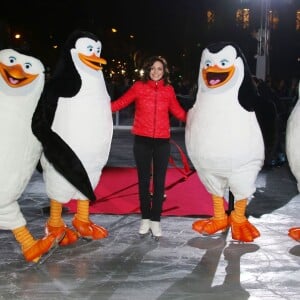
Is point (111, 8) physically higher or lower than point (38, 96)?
higher

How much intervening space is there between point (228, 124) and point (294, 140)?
53 cm

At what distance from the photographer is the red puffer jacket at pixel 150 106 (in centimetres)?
423

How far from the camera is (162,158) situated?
425cm

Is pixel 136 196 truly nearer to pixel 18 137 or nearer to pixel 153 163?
pixel 153 163

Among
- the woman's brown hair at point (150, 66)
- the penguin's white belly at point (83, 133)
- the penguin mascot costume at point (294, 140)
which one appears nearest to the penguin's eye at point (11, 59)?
the penguin's white belly at point (83, 133)

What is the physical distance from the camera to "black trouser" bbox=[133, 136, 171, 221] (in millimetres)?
4246

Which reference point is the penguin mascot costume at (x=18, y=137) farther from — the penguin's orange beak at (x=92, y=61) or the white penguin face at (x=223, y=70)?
the white penguin face at (x=223, y=70)

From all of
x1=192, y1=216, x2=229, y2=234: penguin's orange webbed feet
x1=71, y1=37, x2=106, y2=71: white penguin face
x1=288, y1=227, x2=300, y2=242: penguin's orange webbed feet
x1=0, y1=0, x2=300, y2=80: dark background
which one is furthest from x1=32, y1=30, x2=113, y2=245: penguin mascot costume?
x1=0, y1=0, x2=300, y2=80: dark background

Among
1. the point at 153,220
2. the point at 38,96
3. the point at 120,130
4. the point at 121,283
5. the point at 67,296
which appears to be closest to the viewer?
the point at 67,296

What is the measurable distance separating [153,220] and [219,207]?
0.58 m

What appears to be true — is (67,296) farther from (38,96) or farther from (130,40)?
(130,40)

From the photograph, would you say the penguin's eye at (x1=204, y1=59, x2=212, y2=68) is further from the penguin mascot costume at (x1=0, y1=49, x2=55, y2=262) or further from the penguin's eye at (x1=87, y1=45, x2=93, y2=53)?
the penguin mascot costume at (x1=0, y1=49, x2=55, y2=262)

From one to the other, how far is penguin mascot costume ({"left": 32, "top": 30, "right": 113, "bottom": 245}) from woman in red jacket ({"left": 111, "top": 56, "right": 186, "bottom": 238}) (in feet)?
0.94

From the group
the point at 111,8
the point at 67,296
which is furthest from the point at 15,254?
the point at 111,8
